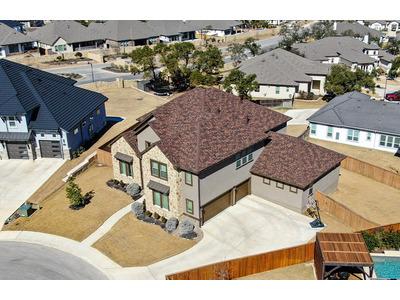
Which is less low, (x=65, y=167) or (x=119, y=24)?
(x=119, y=24)

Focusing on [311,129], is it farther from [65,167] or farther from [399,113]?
[65,167]

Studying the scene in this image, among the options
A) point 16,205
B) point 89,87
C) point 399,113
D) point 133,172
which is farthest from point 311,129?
point 89,87

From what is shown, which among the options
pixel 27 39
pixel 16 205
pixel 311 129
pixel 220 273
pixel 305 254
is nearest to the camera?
pixel 220 273

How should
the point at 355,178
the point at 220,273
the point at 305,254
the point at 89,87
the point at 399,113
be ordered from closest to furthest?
the point at 220,273 < the point at 305,254 < the point at 355,178 < the point at 399,113 < the point at 89,87

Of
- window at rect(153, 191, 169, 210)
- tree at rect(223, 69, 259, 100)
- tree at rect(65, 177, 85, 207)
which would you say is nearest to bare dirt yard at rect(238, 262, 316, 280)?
window at rect(153, 191, 169, 210)

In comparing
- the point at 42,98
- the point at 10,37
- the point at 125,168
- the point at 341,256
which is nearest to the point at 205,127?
the point at 125,168

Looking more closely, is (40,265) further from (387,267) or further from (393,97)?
(393,97)
